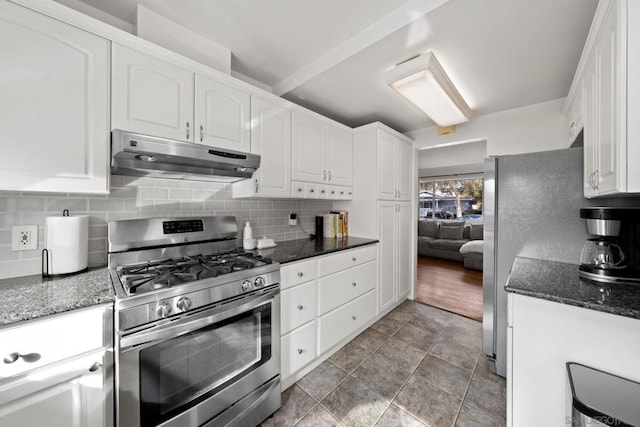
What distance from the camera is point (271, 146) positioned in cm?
189

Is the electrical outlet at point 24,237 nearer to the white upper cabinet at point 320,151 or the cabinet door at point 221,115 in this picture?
the cabinet door at point 221,115

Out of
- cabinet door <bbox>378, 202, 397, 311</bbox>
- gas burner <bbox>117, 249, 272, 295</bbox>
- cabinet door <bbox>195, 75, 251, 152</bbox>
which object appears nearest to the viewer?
gas burner <bbox>117, 249, 272, 295</bbox>

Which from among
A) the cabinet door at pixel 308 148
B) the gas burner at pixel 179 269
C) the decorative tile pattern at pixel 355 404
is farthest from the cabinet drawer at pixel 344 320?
the cabinet door at pixel 308 148

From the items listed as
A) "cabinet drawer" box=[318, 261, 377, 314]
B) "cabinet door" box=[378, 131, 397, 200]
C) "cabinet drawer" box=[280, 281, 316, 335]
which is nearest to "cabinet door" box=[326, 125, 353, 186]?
"cabinet door" box=[378, 131, 397, 200]

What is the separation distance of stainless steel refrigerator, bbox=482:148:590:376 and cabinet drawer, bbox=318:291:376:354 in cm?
99

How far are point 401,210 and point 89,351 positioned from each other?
2870 millimetres

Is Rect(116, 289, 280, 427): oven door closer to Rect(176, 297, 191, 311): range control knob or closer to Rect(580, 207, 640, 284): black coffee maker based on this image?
Rect(176, 297, 191, 311): range control knob

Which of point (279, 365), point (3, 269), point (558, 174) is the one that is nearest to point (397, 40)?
point (558, 174)

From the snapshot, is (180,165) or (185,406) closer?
(185,406)

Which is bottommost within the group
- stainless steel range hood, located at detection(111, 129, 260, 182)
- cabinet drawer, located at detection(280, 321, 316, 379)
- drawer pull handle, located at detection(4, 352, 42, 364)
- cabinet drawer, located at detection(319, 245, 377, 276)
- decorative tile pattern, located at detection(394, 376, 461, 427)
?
decorative tile pattern, located at detection(394, 376, 461, 427)

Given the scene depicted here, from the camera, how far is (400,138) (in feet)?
9.66

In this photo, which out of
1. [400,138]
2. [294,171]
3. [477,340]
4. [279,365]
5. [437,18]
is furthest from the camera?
[400,138]

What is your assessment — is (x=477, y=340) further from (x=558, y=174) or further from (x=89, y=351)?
(x=89, y=351)

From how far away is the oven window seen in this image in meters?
1.03
